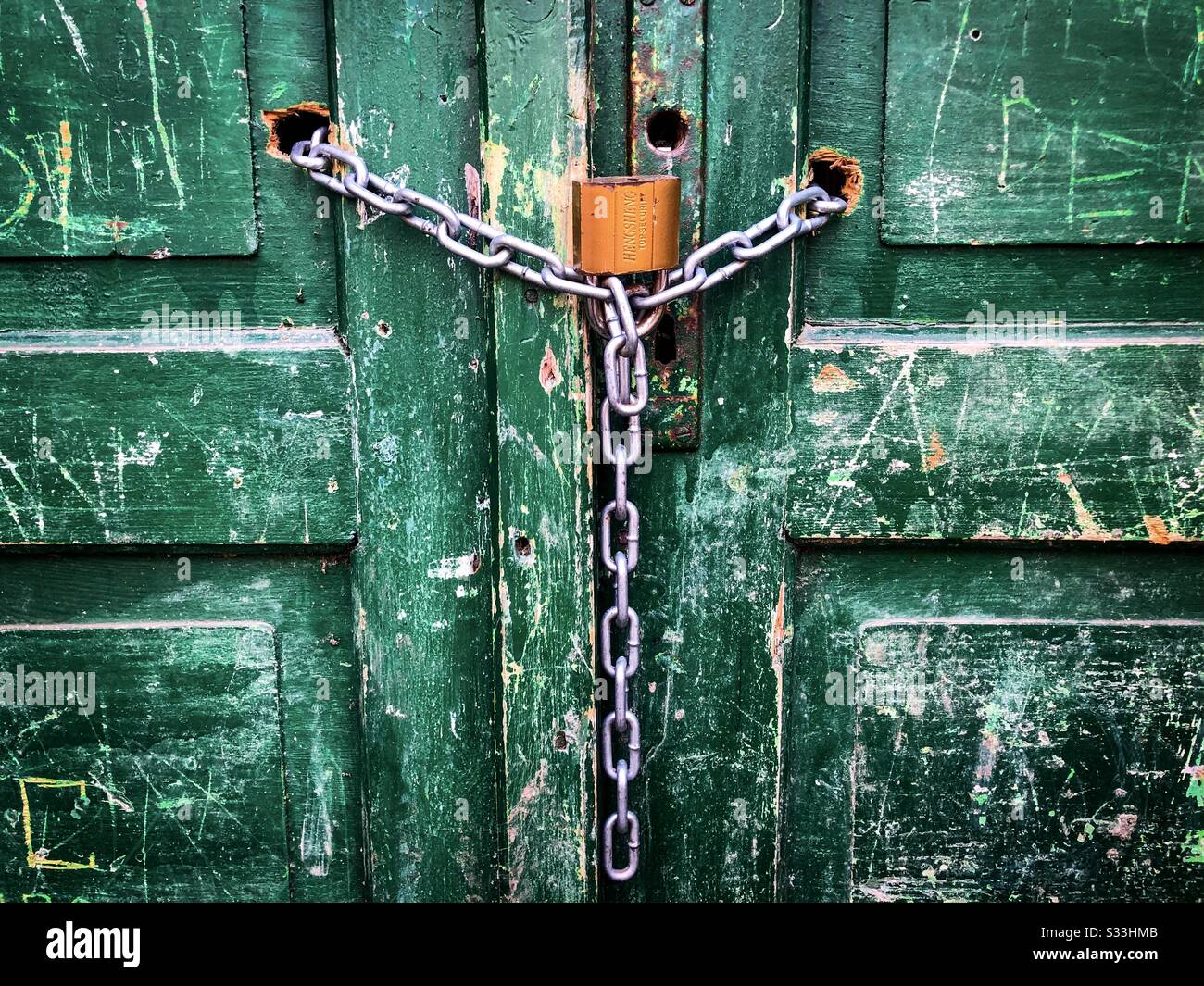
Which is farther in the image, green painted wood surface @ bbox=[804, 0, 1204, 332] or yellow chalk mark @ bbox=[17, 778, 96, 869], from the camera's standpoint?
yellow chalk mark @ bbox=[17, 778, 96, 869]

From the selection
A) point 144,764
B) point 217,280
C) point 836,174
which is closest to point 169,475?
→ point 217,280

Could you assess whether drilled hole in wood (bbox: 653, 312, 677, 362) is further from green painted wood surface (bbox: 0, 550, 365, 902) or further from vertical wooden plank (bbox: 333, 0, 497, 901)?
green painted wood surface (bbox: 0, 550, 365, 902)

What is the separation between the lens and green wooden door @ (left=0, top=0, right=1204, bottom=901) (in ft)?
3.23

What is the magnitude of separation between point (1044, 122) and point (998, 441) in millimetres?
310

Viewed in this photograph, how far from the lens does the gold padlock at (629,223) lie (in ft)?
2.90

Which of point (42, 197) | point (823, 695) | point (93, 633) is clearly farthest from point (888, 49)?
point (93, 633)

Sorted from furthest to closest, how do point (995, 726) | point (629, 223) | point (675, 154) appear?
point (995, 726) → point (675, 154) → point (629, 223)

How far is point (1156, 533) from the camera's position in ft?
3.49

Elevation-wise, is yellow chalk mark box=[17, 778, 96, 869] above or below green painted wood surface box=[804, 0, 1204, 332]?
below

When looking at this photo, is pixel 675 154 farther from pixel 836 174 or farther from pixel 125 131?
pixel 125 131

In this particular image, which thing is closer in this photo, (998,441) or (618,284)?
(618,284)

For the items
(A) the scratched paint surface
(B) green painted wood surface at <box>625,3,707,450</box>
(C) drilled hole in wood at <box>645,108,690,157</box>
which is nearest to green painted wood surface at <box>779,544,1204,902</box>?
(B) green painted wood surface at <box>625,3,707,450</box>

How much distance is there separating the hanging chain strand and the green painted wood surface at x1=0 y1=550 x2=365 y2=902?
0.31 metres

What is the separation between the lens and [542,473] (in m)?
1.02
